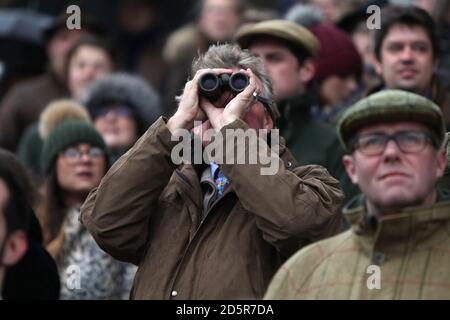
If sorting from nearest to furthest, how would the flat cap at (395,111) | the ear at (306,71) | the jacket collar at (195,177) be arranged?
the flat cap at (395,111) → the jacket collar at (195,177) → the ear at (306,71)

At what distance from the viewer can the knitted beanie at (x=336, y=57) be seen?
36.4 feet

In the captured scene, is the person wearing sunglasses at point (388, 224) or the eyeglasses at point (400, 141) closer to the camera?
the person wearing sunglasses at point (388, 224)

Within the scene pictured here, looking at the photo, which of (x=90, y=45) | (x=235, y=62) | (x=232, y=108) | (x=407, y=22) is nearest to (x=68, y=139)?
(x=407, y=22)

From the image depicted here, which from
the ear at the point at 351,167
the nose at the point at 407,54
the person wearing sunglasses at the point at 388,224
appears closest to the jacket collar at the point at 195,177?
the ear at the point at 351,167

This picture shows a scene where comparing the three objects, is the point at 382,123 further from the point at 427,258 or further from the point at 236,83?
the point at 236,83

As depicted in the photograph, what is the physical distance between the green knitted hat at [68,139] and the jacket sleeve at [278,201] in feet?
11.2

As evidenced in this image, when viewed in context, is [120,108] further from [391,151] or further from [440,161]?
[391,151]

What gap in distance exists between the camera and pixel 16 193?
25.5 ft

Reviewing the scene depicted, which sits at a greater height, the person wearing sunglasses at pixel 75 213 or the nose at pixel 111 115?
the nose at pixel 111 115

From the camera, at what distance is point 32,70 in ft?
46.5

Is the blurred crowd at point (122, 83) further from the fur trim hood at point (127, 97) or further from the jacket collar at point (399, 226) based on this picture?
the jacket collar at point (399, 226)

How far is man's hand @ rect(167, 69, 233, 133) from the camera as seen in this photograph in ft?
22.8

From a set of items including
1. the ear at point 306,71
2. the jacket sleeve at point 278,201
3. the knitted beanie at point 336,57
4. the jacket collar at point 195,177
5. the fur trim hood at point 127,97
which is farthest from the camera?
the fur trim hood at point 127,97

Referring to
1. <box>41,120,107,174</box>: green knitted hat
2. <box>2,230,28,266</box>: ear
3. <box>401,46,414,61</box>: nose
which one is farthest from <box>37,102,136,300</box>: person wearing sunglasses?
<box>401,46,414,61</box>: nose
